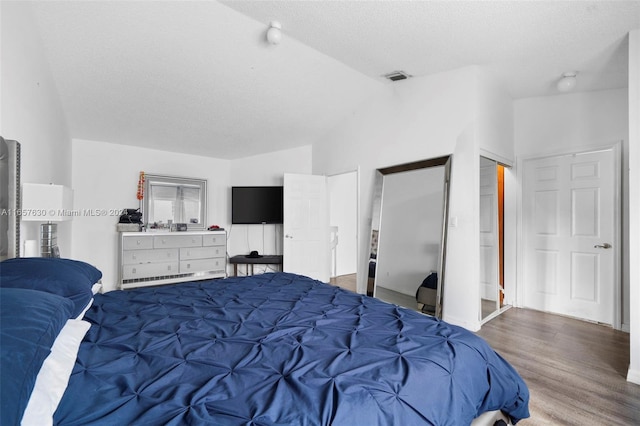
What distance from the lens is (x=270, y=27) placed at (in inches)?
117

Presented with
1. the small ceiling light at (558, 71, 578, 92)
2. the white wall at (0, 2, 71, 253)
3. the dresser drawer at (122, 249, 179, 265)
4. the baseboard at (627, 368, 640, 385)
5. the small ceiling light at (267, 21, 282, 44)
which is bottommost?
the baseboard at (627, 368, 640, 385)

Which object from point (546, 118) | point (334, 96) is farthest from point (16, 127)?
point (546, 118)

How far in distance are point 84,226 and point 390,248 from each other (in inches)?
178

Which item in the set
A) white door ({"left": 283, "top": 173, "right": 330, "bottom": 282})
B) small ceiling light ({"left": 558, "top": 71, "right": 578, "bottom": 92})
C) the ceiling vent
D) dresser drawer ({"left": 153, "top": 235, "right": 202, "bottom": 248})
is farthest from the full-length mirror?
dresser drawer ({"left": 153, "top": 235, "right": 202, "bottom": 248})

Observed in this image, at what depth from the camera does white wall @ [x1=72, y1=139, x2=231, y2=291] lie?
4.51 meters

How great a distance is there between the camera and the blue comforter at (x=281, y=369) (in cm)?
89

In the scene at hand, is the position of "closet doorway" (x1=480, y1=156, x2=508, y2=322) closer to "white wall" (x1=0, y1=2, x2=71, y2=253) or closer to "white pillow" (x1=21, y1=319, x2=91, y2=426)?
"white pillow" (x1=21, y1=319, x2=91, y2=426)

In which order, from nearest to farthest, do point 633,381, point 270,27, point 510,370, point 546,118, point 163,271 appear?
point 510,370
point 633,381
point 270,27
point 546,118
point 163,271

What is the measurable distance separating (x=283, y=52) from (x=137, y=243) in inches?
136

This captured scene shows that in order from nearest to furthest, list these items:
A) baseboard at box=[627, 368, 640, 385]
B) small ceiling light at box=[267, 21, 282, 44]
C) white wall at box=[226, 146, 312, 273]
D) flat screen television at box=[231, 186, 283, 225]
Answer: baseboard at box=[627, 368, 640, 385] < small ceiling light at box=[267, 21, 282, 44] < flat screen television at box=[231, 186, 283, 225] < white wall at box=[226, 146, 312, 273]

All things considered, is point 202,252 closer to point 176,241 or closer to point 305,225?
point 176,241

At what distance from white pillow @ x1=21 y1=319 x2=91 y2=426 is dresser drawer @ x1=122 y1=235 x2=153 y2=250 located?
3.84 meters

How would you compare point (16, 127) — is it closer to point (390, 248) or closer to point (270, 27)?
point (270, 27)

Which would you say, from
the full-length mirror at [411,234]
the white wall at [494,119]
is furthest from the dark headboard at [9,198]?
the white wall at [494,119]
